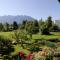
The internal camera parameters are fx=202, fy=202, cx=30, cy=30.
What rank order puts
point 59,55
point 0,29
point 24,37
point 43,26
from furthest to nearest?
point 0,29
point 43,26
point 24,37
point 59,55

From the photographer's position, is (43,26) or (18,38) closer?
(18,38)

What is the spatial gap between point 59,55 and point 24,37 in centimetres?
2917

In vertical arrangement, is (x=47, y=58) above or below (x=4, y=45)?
above

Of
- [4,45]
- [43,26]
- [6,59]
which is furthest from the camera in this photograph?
[43,26]

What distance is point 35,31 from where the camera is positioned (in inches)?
2564

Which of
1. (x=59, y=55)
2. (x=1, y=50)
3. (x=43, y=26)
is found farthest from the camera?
(x=43, y=26)

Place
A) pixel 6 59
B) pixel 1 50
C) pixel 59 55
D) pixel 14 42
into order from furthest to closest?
pixel 14 42 → pixel 1 50 → pixel 6 59 → pixel 59 55

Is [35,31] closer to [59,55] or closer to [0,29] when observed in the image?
[0,29]

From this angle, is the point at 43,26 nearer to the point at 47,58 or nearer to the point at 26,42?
the point at 26,42

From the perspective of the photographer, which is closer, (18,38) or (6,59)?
(6,59)

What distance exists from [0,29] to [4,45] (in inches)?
1837

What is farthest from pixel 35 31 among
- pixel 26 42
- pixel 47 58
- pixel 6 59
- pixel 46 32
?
pixel 47 58

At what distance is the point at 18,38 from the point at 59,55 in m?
30.7

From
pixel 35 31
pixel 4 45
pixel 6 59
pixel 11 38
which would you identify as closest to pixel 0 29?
pixel 35 31
